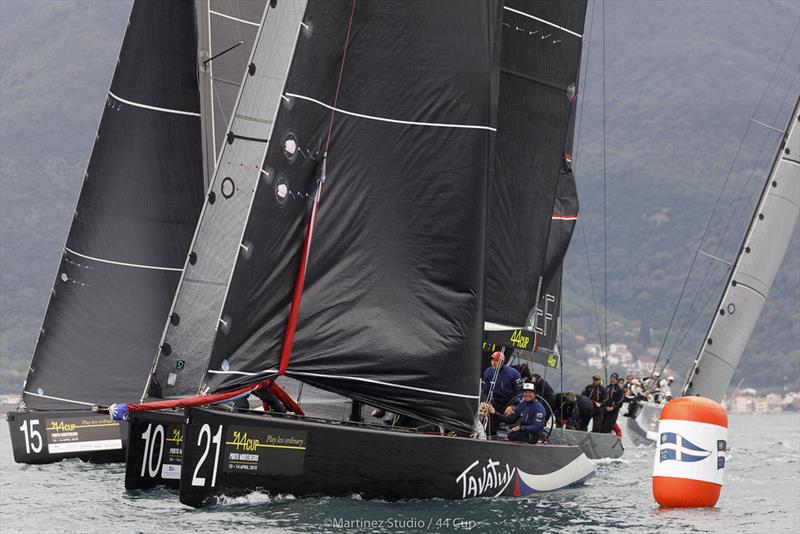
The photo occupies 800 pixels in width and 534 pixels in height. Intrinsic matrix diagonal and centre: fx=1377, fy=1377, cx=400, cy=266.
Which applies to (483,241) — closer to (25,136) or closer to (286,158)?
(286,158)

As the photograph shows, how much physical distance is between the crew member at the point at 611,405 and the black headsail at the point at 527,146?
6215mm

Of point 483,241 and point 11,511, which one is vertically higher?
point 483,241

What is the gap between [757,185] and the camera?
16100 centimetres

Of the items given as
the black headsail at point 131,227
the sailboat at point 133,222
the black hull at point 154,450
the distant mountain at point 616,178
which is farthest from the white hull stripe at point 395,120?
the distant mountain at point 616,178

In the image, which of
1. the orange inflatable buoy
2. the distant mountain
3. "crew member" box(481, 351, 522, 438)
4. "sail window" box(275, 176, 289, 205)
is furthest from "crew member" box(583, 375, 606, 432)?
the distant mountain

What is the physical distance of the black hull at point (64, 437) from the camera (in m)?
18.0

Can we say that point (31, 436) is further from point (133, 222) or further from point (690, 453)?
point (690, 453)

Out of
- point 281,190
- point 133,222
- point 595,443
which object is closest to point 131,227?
point 133,222

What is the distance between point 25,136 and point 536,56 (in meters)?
116

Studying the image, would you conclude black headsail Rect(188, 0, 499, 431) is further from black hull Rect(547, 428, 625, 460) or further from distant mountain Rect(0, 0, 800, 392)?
distant mountain Rect(0, 0, 800, 392)

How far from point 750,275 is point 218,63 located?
10.4m

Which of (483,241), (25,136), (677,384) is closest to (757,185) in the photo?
(677,384)

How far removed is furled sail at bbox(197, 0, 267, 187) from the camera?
18453mm

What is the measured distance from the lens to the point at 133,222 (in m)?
18.5
